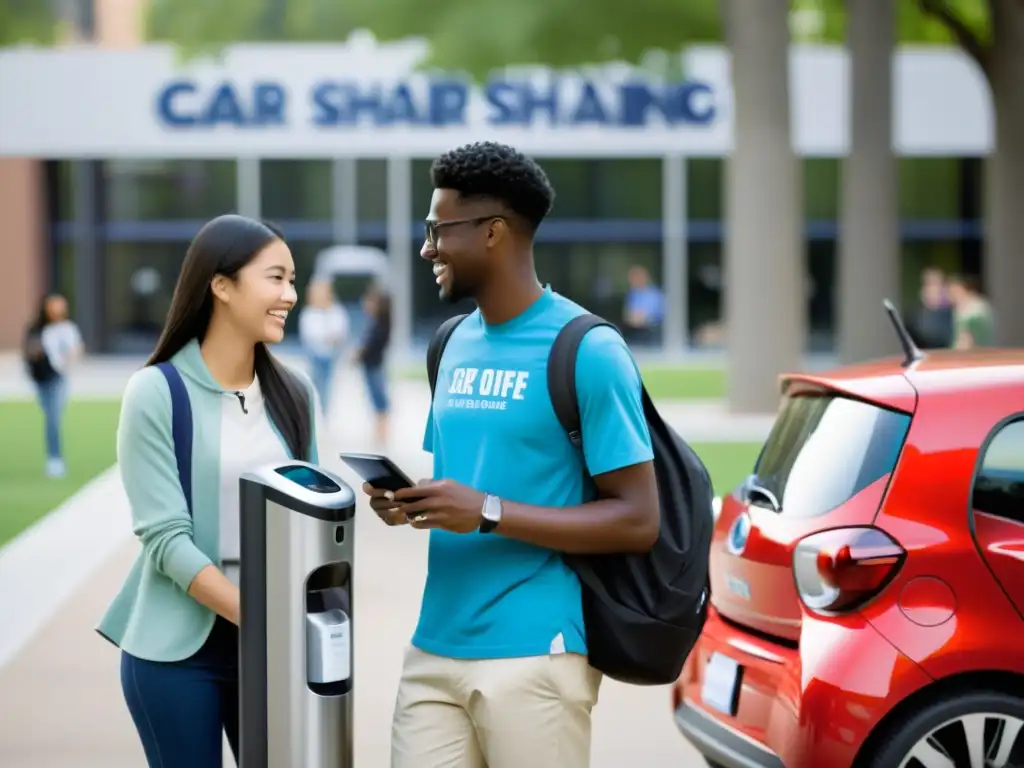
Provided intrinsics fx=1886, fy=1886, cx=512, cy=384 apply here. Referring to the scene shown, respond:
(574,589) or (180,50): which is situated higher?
(180,50)

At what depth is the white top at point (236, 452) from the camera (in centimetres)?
370

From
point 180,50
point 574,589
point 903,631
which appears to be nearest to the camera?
point 574,589

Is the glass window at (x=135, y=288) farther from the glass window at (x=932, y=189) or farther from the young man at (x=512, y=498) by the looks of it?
the young man at (x=512, y=498)

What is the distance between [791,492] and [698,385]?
81.7 ft

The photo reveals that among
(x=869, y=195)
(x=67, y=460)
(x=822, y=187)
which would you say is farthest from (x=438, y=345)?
(x=822, y=187)

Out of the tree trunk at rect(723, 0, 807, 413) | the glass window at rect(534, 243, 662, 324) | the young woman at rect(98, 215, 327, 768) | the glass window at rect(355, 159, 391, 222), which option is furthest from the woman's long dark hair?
the glass window at rect(534, 243, 662, 324)

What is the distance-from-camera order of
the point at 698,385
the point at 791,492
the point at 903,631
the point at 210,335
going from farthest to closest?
the point at 698,385
the point at 791,492
the point at 903,631
the point at 210,335

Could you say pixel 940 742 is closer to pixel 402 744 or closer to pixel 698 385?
pixel 402 744

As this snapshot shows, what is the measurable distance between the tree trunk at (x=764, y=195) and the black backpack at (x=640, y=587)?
1780 cm

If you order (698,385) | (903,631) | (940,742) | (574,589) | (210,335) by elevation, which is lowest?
(698,385)

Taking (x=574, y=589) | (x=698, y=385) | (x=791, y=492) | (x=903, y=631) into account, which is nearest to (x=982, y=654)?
(x=903, y=631)

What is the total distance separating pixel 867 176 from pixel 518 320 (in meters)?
19.1

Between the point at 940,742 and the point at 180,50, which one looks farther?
the point at 180,50

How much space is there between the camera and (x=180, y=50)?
24.5 meters
